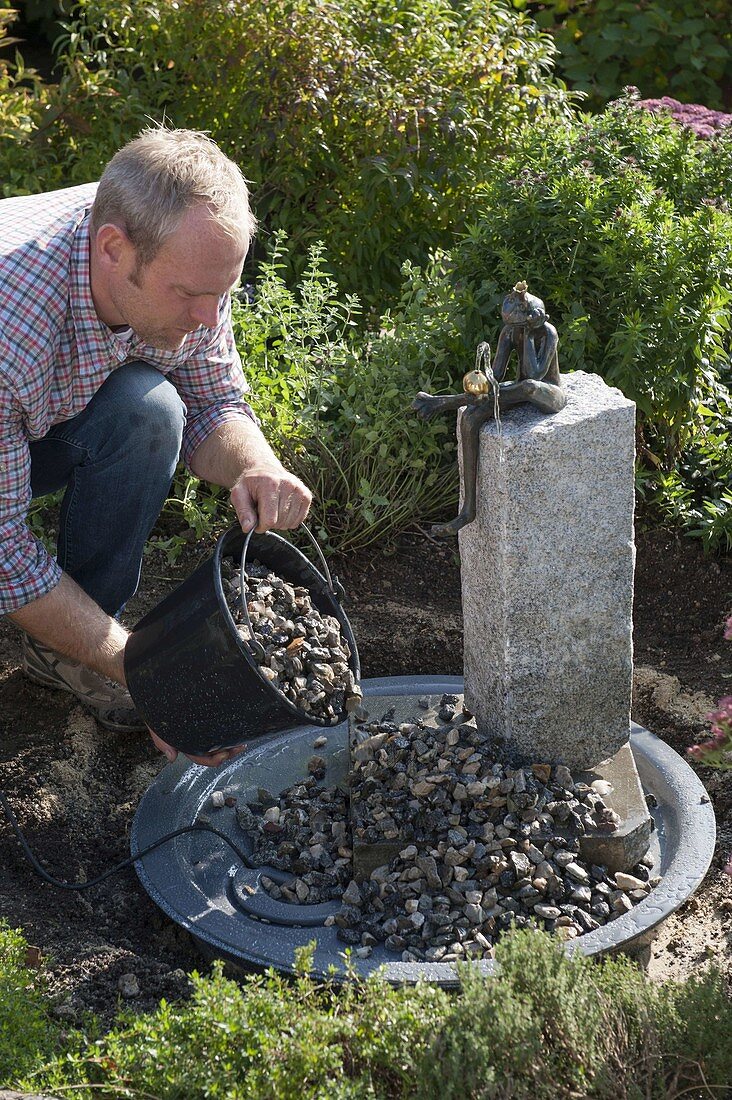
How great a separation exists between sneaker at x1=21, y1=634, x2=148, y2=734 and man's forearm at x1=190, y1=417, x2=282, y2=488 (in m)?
0.55

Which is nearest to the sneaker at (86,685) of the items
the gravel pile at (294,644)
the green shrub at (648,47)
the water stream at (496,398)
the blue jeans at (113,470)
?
the blue jeans at (113,470)

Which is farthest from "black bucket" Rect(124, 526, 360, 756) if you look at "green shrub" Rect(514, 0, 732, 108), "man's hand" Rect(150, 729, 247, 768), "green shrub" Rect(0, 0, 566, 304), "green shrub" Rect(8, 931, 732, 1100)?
"green shrub" Rect(514, 0, 732, 108)

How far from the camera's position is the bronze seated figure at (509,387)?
2287 millimetres

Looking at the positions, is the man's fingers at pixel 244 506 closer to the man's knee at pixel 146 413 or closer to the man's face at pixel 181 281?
the man's face at pixel 181 281

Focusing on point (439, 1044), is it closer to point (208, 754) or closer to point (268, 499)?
point (208, 754)

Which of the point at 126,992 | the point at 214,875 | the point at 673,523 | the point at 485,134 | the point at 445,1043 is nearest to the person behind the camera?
the point at 445,1043

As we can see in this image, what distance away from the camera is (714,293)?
329 cm

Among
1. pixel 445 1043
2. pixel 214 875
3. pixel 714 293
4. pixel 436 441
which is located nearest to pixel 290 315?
pixel 436 441

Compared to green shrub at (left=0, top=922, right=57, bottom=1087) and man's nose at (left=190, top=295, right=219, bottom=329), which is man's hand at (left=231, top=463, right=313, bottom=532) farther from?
green shrub at (left=0, top=922, right=57, bottom=1087)

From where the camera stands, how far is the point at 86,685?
290 cm

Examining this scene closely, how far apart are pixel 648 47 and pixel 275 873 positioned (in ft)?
15.6

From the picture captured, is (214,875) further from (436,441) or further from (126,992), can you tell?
(436,441)

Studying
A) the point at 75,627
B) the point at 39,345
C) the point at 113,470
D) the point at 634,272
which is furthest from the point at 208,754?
the point at 634,272

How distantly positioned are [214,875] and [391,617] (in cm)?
108
